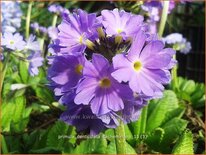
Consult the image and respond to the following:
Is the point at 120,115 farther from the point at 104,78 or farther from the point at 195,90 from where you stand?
the point at 195,90

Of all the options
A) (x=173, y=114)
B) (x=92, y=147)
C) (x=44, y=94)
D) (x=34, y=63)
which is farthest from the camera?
(x=44, y=94)

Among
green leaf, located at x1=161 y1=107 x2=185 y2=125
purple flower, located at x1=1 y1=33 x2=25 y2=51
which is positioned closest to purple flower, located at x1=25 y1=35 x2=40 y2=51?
purple flower, located at x1=1 y1=33 x2=25 y2=51

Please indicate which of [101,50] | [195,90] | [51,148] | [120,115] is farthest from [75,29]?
[195,90]

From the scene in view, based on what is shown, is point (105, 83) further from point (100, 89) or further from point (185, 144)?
point (185, 144)

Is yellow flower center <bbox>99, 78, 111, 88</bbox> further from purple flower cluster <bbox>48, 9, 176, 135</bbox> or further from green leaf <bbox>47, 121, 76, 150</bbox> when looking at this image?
green leaf <bbox>47, 121, 76, 150</bbox>

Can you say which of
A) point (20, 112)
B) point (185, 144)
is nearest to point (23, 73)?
point (20, 112)

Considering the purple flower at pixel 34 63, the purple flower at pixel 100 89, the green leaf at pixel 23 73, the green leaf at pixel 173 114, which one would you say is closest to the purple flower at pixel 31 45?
the purple flower at pixel 34 63
